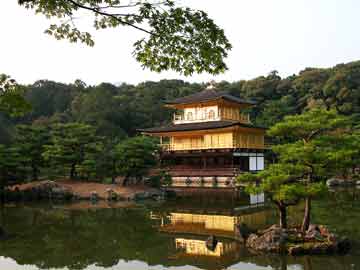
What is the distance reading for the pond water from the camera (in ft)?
31.4

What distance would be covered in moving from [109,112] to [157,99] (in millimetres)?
13283

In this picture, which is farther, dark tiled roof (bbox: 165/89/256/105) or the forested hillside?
the forested hillside

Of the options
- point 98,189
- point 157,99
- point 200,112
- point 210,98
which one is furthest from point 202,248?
point 157,99

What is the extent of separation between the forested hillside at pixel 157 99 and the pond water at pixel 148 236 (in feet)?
69.1

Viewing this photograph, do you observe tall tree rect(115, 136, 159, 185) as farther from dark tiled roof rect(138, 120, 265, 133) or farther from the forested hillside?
the forested hillside

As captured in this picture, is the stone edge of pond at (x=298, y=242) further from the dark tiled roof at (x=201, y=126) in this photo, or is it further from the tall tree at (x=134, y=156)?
the dark tiled roof at (x=201, y=126)

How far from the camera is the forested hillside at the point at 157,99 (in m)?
46.8

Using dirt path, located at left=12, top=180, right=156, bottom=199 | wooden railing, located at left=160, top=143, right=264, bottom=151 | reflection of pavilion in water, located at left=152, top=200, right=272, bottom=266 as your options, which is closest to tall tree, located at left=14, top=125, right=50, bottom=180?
dirt path, located at left=12, top=180, right=156, bottom=199

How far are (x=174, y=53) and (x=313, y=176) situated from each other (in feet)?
23.3

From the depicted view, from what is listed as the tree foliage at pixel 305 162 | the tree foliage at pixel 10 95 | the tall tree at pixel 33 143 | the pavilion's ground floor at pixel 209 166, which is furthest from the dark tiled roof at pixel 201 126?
the tree foliage at pixel 10 95

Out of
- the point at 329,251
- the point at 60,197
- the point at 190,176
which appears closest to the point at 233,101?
the point at 190,176

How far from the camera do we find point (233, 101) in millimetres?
34344

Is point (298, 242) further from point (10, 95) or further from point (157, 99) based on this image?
point (157, 99)

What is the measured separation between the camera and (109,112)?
161ft
